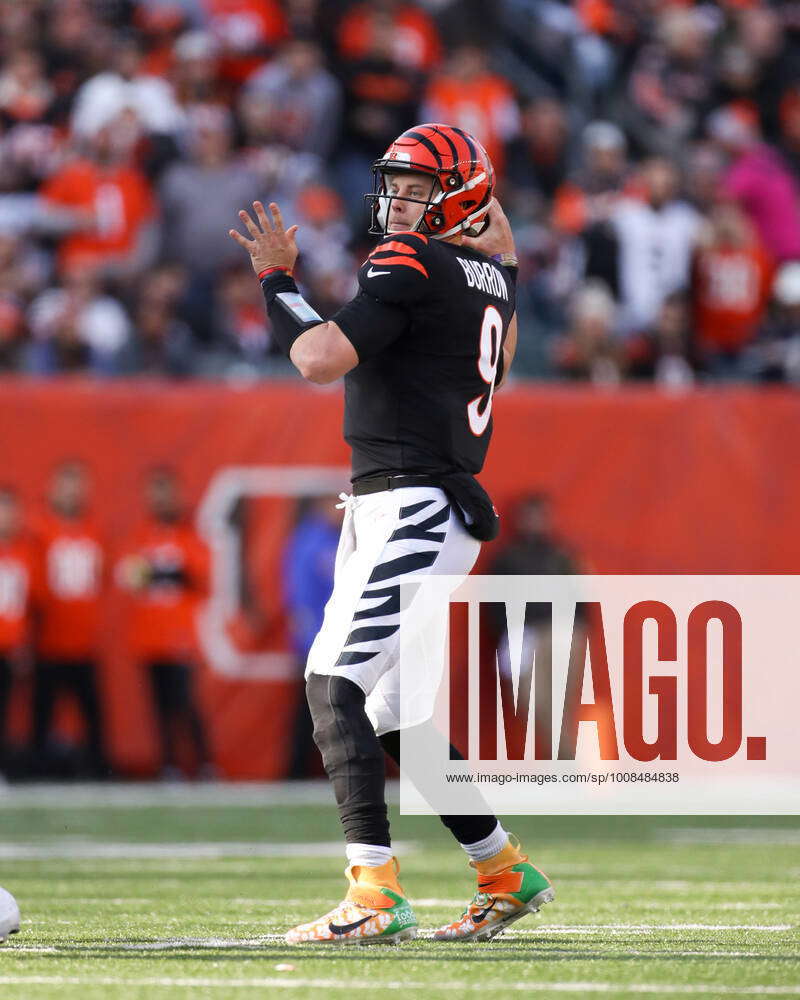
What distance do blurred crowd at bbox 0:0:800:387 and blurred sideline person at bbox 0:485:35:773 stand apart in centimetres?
109

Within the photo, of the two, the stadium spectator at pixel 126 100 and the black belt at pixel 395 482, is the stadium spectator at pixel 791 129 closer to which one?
the stadium spectator at pixel 126 100

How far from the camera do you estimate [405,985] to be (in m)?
4.43

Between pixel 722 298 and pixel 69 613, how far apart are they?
499 cm

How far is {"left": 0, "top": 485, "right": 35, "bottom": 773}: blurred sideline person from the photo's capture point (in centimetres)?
1259

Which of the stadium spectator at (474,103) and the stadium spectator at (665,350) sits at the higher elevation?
the stadium spectator at (474,103)

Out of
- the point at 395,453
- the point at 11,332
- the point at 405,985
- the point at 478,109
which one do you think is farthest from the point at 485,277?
the point at 478,109

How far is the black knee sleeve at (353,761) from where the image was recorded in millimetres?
5242

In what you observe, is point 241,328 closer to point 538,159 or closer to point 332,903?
point 538,159

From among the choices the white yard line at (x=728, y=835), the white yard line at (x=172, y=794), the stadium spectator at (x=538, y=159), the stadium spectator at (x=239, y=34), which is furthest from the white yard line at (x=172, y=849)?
the stadium spectator at (x=239, y=34)

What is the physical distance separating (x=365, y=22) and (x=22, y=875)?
9467 millimetres

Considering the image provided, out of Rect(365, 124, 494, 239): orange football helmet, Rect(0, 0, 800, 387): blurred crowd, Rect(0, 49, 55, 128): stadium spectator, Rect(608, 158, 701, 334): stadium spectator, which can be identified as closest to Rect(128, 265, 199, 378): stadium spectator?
Rect(0, 0, 800, 387): blurred crowd

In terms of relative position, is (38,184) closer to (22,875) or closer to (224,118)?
(224,118)

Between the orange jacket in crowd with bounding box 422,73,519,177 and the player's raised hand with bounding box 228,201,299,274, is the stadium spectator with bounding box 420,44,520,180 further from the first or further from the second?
the player's raised hand with bounding box 228,201,299,274

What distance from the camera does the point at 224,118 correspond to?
46.6 ft
